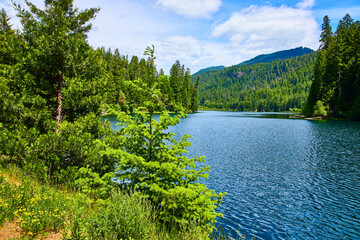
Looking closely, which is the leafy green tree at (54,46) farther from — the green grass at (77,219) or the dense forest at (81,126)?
the green grass at (77,219)

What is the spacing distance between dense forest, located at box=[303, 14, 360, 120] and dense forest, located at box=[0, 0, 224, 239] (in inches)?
2571

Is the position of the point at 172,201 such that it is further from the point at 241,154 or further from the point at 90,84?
the point at 241,154

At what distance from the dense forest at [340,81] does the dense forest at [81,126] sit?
214ft

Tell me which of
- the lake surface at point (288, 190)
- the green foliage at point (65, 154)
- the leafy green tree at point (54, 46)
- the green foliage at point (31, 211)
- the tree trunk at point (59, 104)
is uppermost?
the leafy green tree at point (54, 46)

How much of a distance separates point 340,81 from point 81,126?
77.3m

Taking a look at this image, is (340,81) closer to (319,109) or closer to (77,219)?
(319,109)

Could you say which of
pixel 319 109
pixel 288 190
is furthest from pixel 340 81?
pixel 288 190

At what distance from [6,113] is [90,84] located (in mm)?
3794

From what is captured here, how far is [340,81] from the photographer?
6303 cm

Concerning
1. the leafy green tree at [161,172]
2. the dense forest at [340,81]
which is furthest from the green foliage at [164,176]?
the dense forest at [340,81]

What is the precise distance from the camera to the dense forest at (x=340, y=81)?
193ft

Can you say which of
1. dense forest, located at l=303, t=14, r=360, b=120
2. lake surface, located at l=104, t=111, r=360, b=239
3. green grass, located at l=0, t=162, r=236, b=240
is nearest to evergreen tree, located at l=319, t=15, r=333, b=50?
dense forest, located at l=303, t=14, r=360, b=120

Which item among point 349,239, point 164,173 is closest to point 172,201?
point 164,173

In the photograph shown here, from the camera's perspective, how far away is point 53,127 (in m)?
9.95
